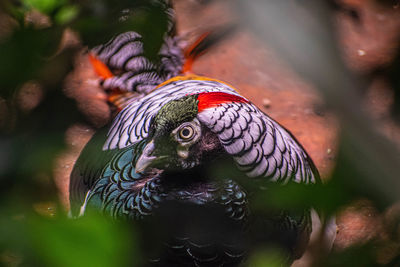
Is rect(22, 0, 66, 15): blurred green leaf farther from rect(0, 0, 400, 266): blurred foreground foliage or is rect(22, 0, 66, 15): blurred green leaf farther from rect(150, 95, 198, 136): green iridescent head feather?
rect(150, 95, 198, 136): green iridescent head feather

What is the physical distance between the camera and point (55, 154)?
58 cm

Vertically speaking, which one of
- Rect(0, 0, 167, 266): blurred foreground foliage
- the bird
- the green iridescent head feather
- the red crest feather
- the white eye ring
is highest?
Rect(0, 0, 167, 266): blurred foreground foliage

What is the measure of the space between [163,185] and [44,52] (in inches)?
43.8

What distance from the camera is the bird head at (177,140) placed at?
148cm

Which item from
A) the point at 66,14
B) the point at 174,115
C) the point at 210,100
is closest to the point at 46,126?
the point at 66,14

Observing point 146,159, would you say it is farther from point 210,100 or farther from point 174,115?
point 210,100

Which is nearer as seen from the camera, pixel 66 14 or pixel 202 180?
pixel 66 14

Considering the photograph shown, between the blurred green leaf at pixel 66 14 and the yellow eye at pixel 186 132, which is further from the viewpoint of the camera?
the yellow eye at pixel 186 132

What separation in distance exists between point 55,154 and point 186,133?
935 mm

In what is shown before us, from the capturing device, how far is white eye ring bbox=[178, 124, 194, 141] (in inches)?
58.9

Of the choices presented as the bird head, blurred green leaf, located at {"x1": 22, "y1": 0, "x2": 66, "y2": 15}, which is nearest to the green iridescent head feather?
the bird head

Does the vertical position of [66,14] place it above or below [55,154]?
above

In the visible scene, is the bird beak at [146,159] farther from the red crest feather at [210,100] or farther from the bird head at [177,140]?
the red crest feather at [210,100]

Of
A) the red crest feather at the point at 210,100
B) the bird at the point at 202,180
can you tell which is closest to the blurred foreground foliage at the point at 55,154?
the bird at the point at 202,180
